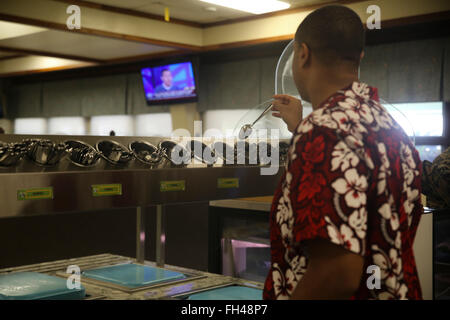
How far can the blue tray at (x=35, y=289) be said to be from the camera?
1348 millimetres

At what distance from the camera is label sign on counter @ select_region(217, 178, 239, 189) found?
157 centimetres

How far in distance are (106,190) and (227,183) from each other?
444 millimetres

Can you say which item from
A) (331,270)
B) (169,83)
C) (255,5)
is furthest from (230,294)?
(169,83)

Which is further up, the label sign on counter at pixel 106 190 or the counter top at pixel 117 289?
the label sign on counter at pixel 106 190

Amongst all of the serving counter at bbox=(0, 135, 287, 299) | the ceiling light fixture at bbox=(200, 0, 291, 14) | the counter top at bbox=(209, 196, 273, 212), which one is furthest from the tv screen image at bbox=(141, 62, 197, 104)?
the serving counter at bbox=(0, 135, 287, 299)

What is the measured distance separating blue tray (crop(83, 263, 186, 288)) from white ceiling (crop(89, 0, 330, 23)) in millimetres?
3948

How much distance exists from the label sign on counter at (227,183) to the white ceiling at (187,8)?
397 cm

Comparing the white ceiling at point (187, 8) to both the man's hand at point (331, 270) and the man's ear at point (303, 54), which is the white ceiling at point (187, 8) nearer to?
the man's ear at point (303, 54)

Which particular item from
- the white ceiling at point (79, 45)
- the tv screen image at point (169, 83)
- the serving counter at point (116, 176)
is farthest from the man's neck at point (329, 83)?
the tv screen image at point (169, 83)

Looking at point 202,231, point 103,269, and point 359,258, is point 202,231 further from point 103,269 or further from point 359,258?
point 359,258

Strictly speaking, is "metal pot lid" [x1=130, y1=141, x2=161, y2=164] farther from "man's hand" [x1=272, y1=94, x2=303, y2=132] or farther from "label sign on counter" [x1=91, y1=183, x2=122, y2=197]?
"man's hand" [x1=272, y1=94, x2=303, y2=132]

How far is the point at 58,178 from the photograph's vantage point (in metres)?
1.16

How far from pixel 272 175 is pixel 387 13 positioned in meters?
3.80

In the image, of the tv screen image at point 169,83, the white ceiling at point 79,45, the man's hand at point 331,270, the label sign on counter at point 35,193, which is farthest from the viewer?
the tv screen image at point 169,83
